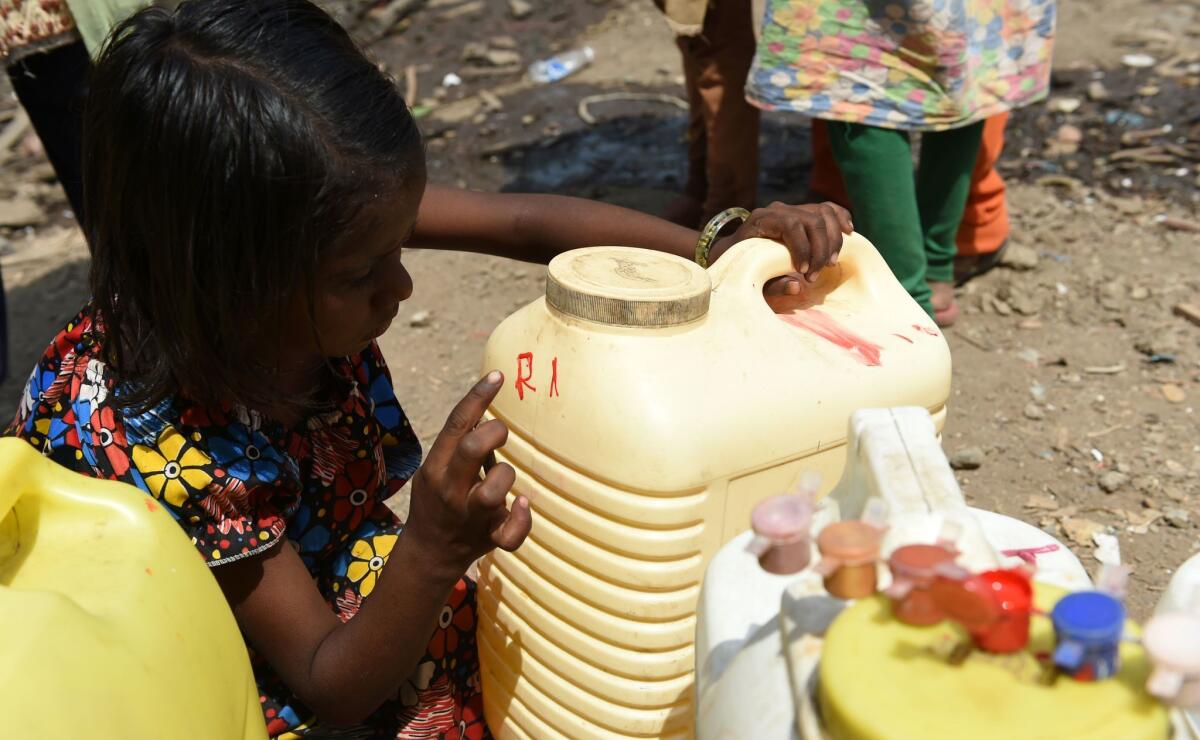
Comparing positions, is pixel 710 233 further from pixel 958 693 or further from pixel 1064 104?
pixel 1064 104

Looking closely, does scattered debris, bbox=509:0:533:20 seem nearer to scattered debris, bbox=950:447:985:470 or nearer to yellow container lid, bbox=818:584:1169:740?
scattered debris, bbox=950:447:985:470

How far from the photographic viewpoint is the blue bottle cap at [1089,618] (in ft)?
1.99

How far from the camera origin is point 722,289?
1.20 metres

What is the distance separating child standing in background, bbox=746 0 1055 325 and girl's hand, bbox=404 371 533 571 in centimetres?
122

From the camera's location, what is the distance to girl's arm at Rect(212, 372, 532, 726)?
1041 millimetres

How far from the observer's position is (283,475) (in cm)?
121

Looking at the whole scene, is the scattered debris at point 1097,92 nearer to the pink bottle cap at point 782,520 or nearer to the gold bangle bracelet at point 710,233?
the gold bangle bracelet at point 710,233

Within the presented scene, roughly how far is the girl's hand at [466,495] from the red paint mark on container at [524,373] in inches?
2.8

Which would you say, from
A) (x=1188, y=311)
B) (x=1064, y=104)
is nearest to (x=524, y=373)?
(x=1188, y=311)

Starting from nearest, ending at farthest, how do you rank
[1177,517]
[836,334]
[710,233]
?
[836,334] < [710,233] < [1177,517]

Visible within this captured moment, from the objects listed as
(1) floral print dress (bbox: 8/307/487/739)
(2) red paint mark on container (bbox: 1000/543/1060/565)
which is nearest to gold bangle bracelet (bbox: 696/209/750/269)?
(1) floral print dress (bbox: 8/307/487/739)

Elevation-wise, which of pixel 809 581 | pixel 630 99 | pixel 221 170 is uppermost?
pixel 221 170

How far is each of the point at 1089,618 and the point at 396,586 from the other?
0.67 meters

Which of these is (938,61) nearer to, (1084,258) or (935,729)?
(1084,258)
